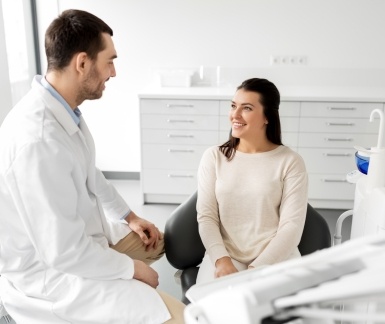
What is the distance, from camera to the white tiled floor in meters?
2.38

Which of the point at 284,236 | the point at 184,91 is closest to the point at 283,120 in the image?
the point at 184,91

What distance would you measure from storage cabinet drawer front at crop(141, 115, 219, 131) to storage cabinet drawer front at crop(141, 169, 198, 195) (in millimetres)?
334

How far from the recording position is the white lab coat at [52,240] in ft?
4.14

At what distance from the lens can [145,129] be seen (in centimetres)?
322

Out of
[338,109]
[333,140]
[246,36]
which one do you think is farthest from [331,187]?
[246,36]

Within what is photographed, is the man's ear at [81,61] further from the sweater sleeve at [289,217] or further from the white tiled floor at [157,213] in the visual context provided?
the white tiled floor at [157,213]

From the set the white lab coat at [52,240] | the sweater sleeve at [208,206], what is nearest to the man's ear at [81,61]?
the white lab coat at [52,240]

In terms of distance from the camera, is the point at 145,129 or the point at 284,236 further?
the point at 145,129

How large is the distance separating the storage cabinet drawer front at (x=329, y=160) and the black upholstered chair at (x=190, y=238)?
4.86 ft

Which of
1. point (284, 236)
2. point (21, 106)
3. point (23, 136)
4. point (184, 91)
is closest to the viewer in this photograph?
point (23, 136)

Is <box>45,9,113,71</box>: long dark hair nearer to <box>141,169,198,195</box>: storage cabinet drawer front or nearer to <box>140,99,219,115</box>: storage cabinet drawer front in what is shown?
<box>140,99,219,115</box>: storage cabinet drawer front

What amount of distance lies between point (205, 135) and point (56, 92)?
1865 mm

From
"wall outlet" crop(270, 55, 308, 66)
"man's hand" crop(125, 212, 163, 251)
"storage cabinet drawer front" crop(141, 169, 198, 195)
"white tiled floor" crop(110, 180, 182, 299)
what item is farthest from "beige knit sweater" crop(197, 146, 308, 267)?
"wall outlet" crop(270, 55, 308, 66)

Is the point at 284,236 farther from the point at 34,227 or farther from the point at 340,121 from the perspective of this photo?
the point at 340,121
